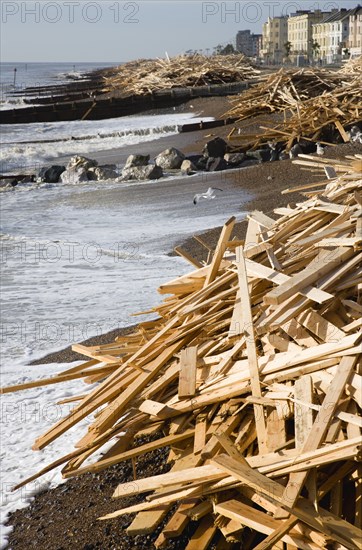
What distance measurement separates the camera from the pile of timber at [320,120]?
19188mm

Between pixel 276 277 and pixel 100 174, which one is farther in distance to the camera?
pixel 100 174

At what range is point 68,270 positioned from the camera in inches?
436

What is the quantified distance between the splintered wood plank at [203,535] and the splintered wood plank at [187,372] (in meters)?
0.58

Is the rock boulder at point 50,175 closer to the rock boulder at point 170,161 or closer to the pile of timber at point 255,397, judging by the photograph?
the rock boulder at point 170,161

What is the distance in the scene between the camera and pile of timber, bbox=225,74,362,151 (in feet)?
63.0

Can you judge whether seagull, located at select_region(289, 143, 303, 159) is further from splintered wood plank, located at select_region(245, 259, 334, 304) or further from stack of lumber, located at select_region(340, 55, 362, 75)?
splintered wood plank, located at select_region(245, 259, 334, 304)

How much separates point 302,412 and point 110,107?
115 feet

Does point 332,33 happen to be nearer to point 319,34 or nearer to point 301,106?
point 319,34

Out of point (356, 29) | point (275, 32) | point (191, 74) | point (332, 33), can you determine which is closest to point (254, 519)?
point (191, 74)

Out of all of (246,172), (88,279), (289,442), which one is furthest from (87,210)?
(289,442)

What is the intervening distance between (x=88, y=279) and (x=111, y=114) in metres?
27.6

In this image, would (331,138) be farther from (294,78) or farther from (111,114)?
(111,114)

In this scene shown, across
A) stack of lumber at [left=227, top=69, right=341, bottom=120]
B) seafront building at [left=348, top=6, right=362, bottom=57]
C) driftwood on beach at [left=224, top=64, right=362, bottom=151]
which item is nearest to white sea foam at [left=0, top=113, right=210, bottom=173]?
stack of lumber at [left=227, top=69, right=341, bottom=120]

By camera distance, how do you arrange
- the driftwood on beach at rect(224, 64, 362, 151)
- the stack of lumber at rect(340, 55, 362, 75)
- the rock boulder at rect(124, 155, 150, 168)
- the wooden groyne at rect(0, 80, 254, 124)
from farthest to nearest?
the wooden groyne at rect(0, 80, 254, 124)
the stack of lumber at rect(340, 55, 362, 75)
the rock boulder at rect(124, 155, 150, 168)
the driftwood on beach at rect(224, 64, 362, 151)
